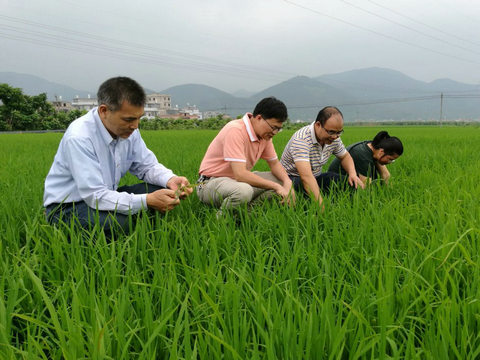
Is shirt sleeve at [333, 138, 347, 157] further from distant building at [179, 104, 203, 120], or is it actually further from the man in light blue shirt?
distant building at [179, 104, 203, 120]

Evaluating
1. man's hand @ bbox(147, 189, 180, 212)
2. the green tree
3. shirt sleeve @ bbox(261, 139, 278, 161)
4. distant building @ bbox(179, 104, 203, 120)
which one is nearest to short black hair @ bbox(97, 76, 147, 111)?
man's hand @ bbox(147, 189, 180, 212)

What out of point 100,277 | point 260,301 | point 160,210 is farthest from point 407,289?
point 160,210

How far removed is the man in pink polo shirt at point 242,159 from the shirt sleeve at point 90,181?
0.56 m

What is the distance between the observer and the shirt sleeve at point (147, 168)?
240cm

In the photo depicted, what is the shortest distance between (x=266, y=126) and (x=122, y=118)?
3.38 feet

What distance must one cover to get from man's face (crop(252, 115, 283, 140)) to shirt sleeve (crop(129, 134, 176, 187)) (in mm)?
703

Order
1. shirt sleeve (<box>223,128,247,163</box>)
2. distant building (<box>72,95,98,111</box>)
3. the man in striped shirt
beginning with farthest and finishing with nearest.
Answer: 1. distant building (<box>72,95,98,111</box>)
2. the man in striped shirt
3. shirt sleeve (<box>223,128,247,163</box>)

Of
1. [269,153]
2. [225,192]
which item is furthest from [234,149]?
[269,153]

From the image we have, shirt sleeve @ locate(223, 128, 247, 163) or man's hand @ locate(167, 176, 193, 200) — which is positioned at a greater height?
shirt sleeve @ locate(223, 128, 247, 163)

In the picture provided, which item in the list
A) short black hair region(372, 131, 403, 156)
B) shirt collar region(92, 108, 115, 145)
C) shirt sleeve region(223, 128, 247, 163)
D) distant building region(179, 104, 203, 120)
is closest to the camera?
shirt collar region(92, 108, 115, 145)

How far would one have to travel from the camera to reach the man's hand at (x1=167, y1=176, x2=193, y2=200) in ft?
6.74

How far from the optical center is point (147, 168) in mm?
2492

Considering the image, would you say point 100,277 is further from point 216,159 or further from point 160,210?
point 216,159

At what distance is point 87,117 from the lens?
6.55ft
